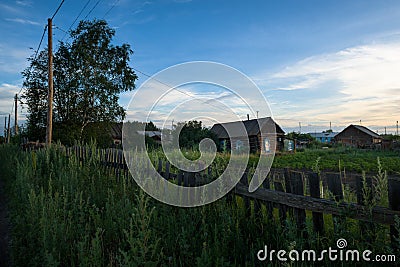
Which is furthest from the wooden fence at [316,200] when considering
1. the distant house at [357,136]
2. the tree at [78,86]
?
the distant house at [357,136]

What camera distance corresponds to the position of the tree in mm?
24547

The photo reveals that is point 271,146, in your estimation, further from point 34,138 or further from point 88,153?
point 88,153

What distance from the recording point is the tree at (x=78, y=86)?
24547 mm

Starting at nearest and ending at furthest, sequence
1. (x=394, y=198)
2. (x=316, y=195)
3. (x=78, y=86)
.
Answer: (x=394, y=198) → (x=316, y=195) → (x=78, y=86)

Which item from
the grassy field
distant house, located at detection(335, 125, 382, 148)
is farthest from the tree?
distant house, located at detection(335, 125, 382, 148)

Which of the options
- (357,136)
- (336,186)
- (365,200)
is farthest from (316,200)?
(357,136)

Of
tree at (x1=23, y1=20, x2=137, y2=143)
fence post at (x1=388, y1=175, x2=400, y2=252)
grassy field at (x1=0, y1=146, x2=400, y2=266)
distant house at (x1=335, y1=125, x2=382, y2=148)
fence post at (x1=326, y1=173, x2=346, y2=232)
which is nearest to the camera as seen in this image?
fence post at (x1=388, y1=175, x2=400, y2=252)

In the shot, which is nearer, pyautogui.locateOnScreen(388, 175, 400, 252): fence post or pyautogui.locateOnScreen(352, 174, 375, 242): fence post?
pyautogui.locateOnScreen(388, 175, 400, 252): fence post

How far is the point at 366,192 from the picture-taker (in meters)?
2.77

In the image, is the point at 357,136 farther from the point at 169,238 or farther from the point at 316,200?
the point at 169,238

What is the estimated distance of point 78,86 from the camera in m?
24.5

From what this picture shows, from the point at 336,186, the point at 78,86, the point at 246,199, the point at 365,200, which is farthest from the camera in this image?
the point at 78,86

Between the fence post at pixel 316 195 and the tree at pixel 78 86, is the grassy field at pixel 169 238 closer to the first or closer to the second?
the fence post at pixel 316 195

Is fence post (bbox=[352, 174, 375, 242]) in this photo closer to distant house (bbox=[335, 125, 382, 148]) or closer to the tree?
the tree
